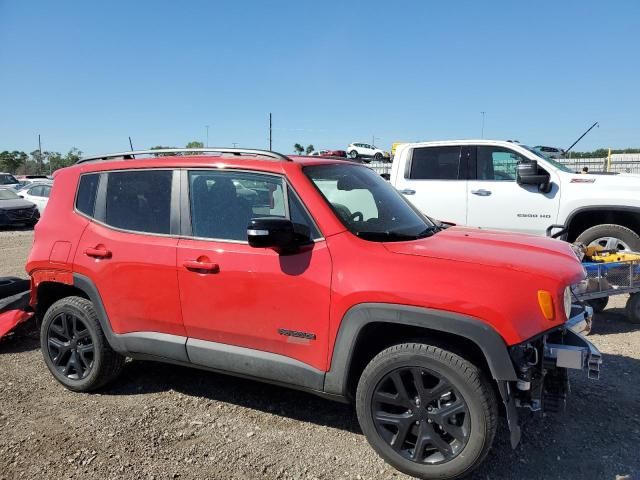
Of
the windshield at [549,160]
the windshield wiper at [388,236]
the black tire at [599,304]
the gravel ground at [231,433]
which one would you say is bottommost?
the gravel ground at [231,433]

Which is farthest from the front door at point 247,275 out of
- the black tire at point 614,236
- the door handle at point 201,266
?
the black tire at point 614,236

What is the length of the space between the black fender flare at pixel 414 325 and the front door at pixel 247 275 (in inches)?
4.5

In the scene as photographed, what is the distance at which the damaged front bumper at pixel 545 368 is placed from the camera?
2.68 m

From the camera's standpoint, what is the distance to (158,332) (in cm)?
357

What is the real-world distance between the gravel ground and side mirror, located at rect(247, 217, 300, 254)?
1.32 m

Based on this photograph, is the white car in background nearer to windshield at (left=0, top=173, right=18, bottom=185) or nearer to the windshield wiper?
windshield at (left=0, top=173, right=18, bottom=185)

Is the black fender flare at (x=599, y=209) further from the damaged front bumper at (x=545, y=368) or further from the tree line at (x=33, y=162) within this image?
the tree line at (x=33, y=162)

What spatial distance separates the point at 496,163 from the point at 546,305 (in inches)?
200

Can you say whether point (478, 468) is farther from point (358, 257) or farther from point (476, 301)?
point (358, 257)

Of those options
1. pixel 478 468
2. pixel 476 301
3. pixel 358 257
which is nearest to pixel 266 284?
pixel 358 257

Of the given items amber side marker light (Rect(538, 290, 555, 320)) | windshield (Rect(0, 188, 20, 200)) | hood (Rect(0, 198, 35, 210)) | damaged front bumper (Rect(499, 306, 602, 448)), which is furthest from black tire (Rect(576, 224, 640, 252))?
windshield (Rect(0, 188, 20, 200))

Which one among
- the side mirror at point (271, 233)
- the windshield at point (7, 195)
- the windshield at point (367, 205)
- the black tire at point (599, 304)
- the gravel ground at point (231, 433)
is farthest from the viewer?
the windshield at point (7, 195)

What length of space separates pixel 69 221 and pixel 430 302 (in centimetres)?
289

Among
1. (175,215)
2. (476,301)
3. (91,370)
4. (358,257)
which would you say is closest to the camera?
(476,301)
